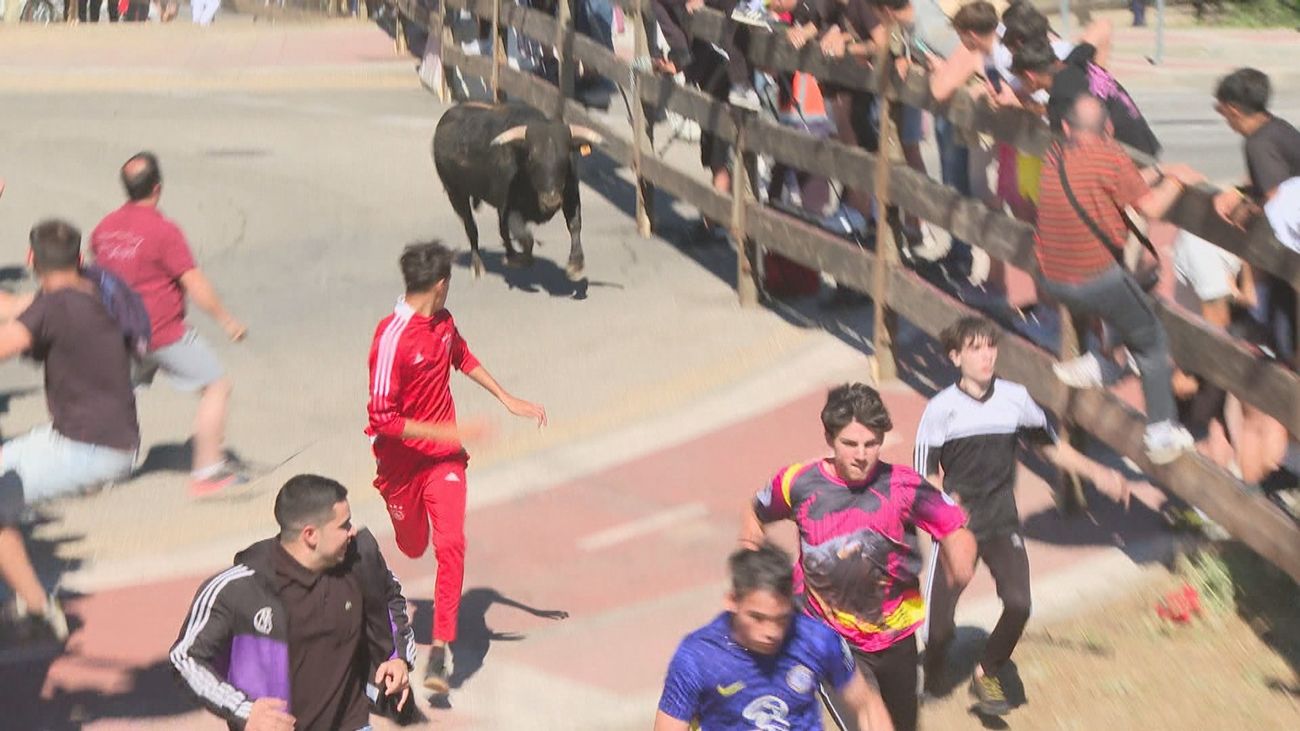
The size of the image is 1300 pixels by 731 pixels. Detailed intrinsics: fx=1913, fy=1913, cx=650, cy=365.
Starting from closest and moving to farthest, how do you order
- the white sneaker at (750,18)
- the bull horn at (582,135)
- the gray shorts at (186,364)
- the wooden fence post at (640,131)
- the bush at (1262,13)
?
the gray shorts at (186,364), the white sneaker at (750,18), the bull horn at (582,135), the wooden fence post at (640,131), the bush at (1262,13)

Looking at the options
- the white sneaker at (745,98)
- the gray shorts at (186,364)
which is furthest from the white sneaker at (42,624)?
the white sneaker at (745,98)

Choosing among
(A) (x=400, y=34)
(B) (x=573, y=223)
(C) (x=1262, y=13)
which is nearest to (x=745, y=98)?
(B) (x=573, y=223)

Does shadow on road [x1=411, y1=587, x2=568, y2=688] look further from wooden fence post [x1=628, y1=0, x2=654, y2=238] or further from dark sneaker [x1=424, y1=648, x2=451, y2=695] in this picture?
wooden fence post [x1=628, y1=0, x2=654, y2=238]

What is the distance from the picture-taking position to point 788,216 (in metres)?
13.1

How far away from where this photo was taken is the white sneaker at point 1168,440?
8.45m

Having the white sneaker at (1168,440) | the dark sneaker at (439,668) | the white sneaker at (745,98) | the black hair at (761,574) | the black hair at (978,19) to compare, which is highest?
the black hair at (761,574)

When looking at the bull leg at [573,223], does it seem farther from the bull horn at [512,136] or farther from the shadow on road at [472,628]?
the shadow on road at [472,628]

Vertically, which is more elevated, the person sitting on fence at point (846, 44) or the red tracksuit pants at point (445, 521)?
the person sitting on fence at point (846, 44)

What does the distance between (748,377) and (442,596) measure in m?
4.54

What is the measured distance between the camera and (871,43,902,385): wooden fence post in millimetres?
11289

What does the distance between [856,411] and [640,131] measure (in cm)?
947

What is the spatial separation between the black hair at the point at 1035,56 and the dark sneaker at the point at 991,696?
346 cm

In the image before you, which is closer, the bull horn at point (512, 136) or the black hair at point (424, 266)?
the black hair at point (424, 266)

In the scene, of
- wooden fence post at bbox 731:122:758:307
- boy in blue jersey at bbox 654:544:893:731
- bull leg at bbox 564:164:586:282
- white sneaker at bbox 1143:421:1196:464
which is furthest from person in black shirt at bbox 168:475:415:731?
bull leg at bbox 564:164:586:282
